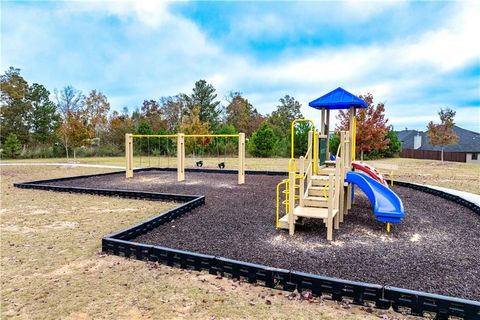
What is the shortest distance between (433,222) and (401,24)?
7896 millimetres

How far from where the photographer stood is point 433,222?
5.94 meters

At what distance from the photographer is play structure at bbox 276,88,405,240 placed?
5.09 m

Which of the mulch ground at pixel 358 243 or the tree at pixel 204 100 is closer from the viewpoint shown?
the mulch ground at pixel 358 243

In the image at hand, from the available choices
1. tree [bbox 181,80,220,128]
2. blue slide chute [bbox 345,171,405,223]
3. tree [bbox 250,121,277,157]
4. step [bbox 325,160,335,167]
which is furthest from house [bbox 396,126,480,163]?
blue slide chute [bbox 345,171,405,223]

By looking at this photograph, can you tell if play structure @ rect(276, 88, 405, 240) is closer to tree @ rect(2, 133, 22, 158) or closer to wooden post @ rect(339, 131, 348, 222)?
wooden post @ rect(339, 131, 348, 222)

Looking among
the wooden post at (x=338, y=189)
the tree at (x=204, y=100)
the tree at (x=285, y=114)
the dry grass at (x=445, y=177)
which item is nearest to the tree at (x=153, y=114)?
the tree at (x=204, y=100)

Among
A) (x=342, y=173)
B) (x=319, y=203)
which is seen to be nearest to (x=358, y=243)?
(x=319, y=203)

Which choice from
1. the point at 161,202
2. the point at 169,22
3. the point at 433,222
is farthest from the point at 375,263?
the point at 169,22

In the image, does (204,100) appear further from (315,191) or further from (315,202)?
(315,202)

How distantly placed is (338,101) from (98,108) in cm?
3542

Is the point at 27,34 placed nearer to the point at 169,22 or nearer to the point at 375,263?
the point at 169,22

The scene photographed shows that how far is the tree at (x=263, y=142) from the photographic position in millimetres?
27344

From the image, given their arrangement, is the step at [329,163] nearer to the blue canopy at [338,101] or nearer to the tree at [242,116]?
the blue canopy at [338,101]

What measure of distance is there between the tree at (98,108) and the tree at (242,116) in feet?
49.5
